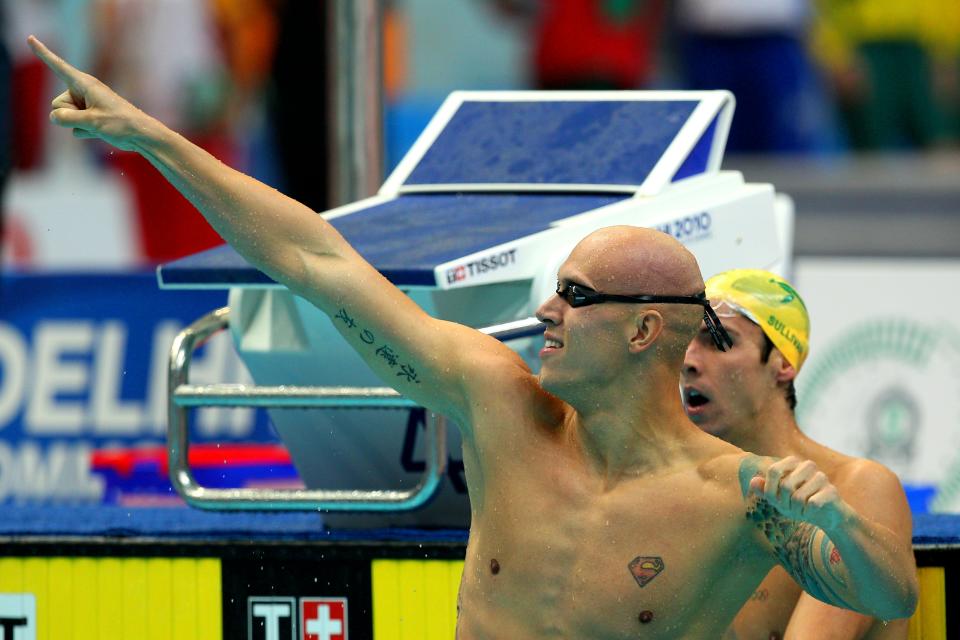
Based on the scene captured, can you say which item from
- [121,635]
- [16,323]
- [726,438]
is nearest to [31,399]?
[16,323]

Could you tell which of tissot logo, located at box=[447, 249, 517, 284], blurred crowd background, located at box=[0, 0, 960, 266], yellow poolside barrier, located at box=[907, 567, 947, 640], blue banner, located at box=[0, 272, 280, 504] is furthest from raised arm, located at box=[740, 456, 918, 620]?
blurred crowd background, located at box=[0, 0, 960, 266]

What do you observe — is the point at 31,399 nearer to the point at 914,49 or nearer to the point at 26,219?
the point at 26,219

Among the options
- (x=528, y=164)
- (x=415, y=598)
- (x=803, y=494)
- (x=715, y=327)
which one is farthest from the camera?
(x=528, y=164)

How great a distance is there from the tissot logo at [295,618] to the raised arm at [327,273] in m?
0.93

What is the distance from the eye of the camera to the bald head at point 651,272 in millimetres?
3203

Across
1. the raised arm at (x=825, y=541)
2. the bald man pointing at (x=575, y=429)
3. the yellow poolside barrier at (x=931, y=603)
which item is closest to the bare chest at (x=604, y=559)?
the bald man pointing at (x=575, y=429)

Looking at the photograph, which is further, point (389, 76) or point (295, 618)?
point (389, 76)

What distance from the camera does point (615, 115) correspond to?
4.78 metres

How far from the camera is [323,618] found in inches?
166

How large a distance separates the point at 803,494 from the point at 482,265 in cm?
133

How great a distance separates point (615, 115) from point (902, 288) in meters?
2.50

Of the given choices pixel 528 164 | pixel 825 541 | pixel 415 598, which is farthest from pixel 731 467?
pixel 528 164

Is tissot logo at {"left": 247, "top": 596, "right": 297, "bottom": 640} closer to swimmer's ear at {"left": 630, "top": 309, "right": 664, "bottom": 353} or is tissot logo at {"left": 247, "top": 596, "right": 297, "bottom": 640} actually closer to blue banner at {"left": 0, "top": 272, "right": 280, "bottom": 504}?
swimmer's ear at {"left": 630, "top": 309, "right": 664, "bottom": 353}

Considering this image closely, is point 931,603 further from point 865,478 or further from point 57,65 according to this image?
point 57,65
